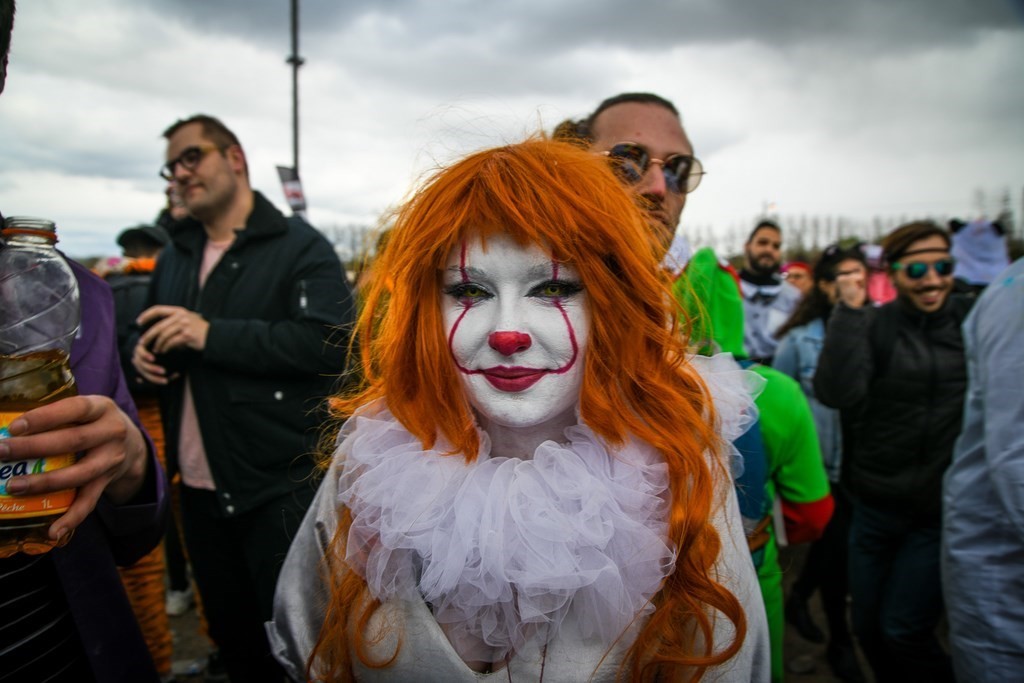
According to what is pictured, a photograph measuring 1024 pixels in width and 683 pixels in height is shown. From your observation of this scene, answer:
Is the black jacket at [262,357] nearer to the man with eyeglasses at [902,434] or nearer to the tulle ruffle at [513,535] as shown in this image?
the tulle ruffle at [513,535]

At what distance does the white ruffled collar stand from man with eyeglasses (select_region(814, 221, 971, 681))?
1852 mm

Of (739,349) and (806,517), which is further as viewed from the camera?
(739,349)

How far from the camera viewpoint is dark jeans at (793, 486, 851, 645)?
2.97 m

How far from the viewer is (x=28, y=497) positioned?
34.5 inches

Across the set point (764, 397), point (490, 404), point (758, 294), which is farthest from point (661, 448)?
point (758, 294)

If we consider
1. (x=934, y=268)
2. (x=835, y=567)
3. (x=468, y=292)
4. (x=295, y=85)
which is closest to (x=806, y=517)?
(x=468, y=292)

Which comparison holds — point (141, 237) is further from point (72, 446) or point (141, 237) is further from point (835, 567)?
point (835, 567)

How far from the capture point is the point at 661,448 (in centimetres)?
114

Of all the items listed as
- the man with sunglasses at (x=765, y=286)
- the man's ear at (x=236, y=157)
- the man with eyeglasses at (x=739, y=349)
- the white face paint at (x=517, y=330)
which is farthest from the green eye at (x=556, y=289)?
the man with sunglasses at (x=765, y=286)

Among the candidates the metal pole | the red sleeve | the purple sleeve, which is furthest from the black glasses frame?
the metal pole

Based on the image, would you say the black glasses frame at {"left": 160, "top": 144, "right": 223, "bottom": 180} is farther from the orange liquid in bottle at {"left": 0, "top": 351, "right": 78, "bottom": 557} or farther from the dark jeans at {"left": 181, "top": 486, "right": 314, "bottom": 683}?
the orange liquid in bottle at {"left": 0, "top": 351, "right": 78, "bottom": 557}

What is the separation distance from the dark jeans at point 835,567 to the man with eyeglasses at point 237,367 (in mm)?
2563

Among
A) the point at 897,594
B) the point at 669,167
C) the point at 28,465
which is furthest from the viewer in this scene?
the point at 897,594

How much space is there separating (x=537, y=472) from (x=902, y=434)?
211 cm
